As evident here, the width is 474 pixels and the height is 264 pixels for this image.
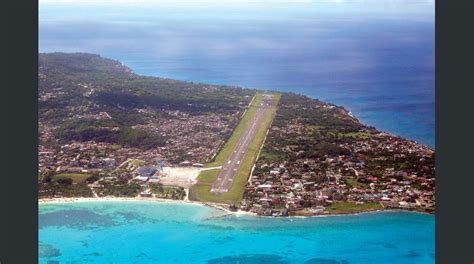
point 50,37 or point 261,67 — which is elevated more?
point 50,37

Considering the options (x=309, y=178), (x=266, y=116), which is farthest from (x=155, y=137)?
(x=309, y=178)

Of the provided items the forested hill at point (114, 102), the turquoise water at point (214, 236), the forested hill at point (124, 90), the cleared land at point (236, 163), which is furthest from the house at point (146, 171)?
the forested hill at point (124, 90)

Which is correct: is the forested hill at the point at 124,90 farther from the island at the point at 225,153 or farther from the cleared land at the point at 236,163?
the cleared land at the point at 236,163

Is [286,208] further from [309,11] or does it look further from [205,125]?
[309,11]

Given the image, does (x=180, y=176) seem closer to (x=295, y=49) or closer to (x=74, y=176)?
(x=74, y=176)

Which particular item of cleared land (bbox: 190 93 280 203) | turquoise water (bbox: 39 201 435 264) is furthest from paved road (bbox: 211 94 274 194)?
turquoise water (bbox: 39 201 435 264)

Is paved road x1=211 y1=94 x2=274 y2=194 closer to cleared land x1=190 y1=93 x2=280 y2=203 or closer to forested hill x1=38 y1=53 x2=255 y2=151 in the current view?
cleared land x1=190 y1=93 x2=280 y2=203

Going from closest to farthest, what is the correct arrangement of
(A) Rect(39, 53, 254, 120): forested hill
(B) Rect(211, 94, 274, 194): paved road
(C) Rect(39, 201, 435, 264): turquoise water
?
(C) Rect(39, 201, 435, 264): turquoise water → (B) Rect(211, 94, 274, 194): paved road → (A) Rect(39, 53, 254, 120): forested hill
